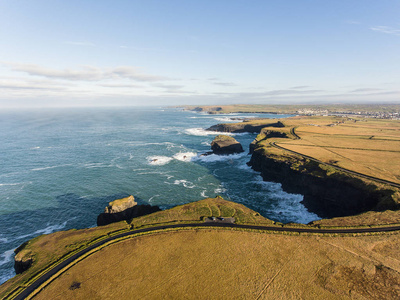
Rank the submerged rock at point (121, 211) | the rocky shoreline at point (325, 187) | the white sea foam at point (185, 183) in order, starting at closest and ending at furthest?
the rocky shoreline at point (325, 187)
the submerged rock at point (121, 211)
the white sea foam at point (185, 183)

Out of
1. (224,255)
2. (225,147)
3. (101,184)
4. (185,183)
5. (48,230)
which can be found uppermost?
(225,147)

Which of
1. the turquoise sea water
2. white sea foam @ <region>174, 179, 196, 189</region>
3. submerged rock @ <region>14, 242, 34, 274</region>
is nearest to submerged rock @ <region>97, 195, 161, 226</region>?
the turquoise sea water

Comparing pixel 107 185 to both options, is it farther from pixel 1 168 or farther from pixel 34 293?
pixel 1 168

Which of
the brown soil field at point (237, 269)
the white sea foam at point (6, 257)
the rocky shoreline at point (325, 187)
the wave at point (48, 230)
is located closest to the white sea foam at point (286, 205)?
the rocky shoreline at point (325, 187)

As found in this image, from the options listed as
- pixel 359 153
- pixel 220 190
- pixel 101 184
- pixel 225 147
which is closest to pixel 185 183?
pixel 220 190

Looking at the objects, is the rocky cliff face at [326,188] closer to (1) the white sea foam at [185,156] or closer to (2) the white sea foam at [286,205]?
A: (2) the white sea foam at [286,205]

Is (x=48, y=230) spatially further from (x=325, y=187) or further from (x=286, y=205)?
(x=325, y=187)

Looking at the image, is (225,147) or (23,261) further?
(225,147)
